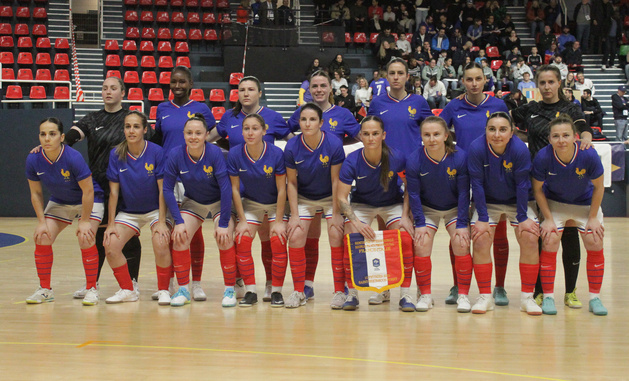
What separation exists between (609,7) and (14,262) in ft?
52.6

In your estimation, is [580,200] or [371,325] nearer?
[371,325]

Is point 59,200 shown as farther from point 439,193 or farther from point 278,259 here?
point 439,193

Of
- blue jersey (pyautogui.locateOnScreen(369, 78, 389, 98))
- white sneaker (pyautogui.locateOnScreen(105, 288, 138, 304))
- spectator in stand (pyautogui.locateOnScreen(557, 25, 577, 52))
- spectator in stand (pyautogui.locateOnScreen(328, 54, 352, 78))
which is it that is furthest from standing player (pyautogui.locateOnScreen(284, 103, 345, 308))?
spectator in stand (pyautogui.locateOnScreen(557, 25, 577, 52))

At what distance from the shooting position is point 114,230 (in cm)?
561

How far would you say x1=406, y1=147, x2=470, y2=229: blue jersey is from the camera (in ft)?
17.5

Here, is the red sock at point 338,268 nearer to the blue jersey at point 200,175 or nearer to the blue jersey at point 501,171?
the blue jersey at point 200,175

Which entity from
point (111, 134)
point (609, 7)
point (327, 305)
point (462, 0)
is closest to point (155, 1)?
point (462, 0)

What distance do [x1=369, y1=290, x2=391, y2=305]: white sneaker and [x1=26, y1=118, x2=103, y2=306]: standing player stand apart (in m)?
2.24

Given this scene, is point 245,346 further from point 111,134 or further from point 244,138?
point 111,134

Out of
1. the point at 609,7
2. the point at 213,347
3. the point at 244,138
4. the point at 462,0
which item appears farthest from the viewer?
the point at 462,0

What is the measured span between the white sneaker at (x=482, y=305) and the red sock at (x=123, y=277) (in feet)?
9.14

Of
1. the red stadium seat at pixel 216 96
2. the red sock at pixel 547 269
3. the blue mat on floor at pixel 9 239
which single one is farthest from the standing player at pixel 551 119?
the red stadium seat at pixel 216 96

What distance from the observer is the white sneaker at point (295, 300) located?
18.1 ft

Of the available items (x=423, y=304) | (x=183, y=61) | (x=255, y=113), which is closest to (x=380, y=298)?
(x=423, y=304)
